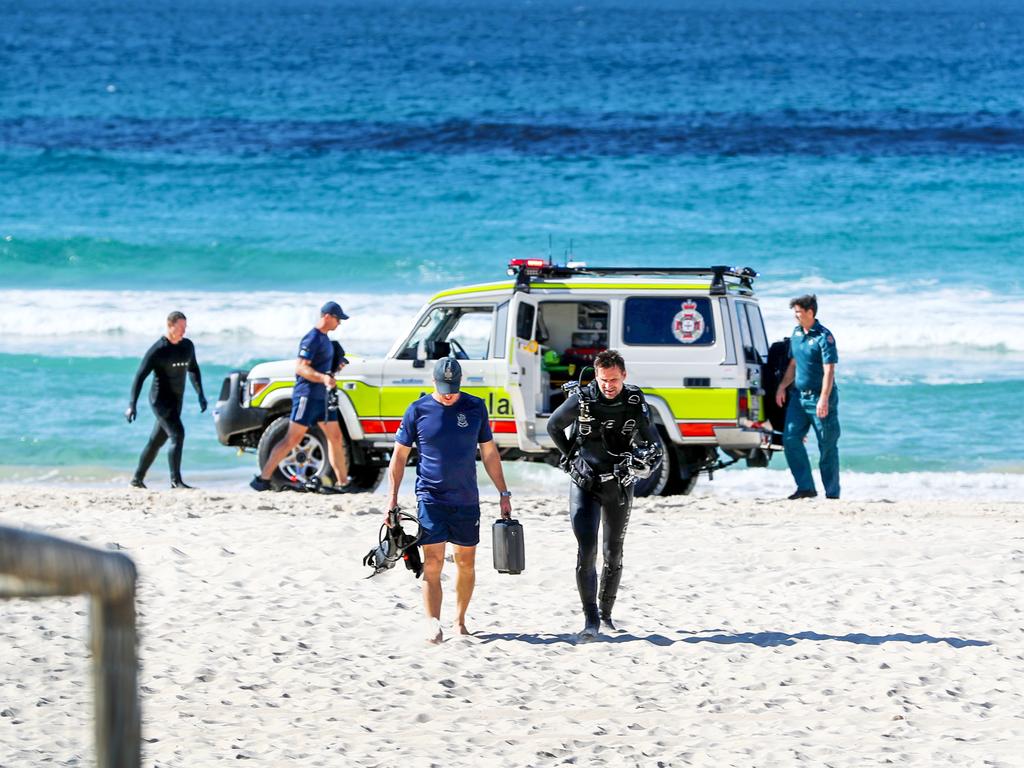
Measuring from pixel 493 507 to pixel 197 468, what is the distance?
13.6 ft

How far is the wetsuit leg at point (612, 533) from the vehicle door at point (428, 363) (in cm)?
399

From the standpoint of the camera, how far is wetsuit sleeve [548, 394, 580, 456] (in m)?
7.73

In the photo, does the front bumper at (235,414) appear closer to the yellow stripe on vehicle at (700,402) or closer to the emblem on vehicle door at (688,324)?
the yellow stripe on vehicle at (700,402)

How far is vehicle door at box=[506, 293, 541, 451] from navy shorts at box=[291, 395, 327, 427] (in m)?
1.48

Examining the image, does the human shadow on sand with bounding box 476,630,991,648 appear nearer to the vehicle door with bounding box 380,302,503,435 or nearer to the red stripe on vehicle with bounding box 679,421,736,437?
the red stripe on vehicle with bounding box 679,421,736,437

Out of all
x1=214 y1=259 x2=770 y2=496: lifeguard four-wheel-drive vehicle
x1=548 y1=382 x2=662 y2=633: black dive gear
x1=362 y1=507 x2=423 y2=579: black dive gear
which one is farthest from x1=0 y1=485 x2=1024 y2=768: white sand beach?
x1=214 y1=259 x2=770 y2=496: lifeguard four-wheel-drive vehicle

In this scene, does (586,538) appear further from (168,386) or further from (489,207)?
(489,207)

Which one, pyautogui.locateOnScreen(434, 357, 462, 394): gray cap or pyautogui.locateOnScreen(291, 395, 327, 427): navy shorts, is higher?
pyautogui.locateOnScreen(434, 357, 462, 394): gray cap

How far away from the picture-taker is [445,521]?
7602mm

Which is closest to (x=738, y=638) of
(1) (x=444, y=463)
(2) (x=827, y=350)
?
(1) (x=444, y=463)

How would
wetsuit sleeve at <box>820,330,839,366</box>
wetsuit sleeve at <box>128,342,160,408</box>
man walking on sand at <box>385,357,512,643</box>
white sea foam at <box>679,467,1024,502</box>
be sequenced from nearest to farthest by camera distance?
man walking on sand at <box>385,357,512,643</box> < wetsuit sleeve at <box>820,330,839,366</box> < wetsuit sleeve at <box>128,342,160,408</box> < white sea foam at <box>679,467,1024,502</box>

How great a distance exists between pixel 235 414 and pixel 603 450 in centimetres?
542

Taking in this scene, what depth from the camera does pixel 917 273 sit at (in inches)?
1063

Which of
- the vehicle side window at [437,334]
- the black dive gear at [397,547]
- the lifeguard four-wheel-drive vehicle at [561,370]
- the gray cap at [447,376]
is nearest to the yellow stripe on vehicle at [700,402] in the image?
the lifeguard four-wheel-drive vehicle at [561,370]
